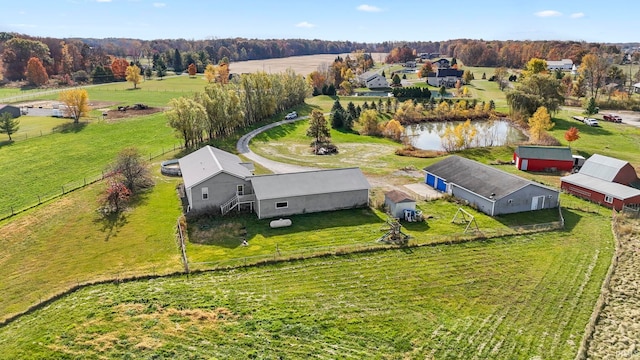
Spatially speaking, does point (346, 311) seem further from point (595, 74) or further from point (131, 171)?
point (595, 74)

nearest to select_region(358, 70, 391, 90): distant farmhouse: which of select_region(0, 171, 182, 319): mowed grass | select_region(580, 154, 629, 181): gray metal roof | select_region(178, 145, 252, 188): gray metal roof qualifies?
select_region(580, 154, 629, 181): gray metal roof

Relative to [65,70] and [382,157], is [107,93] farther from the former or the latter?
[382,157]

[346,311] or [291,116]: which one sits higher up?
[291,116]

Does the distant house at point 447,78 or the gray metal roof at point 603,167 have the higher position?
the distant house at point 447,78

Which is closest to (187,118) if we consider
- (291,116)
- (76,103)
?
(291,116)

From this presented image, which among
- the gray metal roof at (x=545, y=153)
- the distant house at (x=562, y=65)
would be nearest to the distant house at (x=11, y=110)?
the gray metal roof at (x=545, y=153)

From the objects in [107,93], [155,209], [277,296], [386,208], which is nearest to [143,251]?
[155,209]

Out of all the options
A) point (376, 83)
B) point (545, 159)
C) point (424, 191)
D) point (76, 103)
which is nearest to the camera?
point (424, 191)

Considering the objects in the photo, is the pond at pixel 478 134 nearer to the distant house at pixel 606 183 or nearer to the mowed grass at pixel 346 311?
the distant house at pixel 606 183
